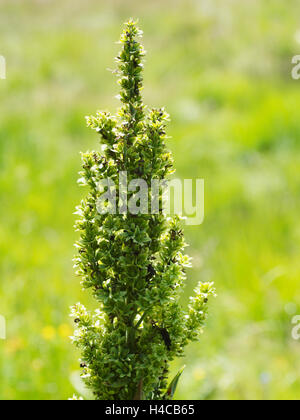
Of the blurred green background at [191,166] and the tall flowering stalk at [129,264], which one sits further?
the blurred green background at [191,166]

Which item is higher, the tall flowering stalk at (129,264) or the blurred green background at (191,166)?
the blurred green background at (191,166)

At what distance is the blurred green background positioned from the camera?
4.88 m

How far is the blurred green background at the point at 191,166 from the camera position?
4.88 metres

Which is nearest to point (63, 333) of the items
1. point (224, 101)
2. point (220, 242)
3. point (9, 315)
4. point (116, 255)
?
point (9, 315)

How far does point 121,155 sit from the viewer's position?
5.79ft

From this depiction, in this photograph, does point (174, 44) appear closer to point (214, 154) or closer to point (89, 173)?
point (214, 154)

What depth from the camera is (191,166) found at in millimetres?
8977

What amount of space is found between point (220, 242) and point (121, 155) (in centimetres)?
518

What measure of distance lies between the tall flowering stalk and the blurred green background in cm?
250

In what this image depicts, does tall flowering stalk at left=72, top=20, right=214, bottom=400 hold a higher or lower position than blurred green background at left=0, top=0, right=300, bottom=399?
lower

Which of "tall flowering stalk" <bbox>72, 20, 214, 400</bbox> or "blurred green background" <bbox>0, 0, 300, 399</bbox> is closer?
"tall flowering stalk" <bbox>72, 20, 214, 400</bbox>

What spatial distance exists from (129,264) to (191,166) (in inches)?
289

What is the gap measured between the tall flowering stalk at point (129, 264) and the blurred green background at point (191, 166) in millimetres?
2502

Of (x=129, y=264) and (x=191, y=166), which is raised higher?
(x=191, y=166)
